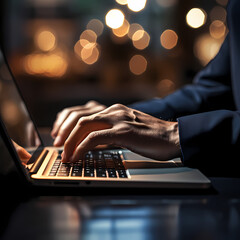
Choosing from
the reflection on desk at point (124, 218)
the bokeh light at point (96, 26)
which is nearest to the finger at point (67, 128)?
the reflection on desk at point (124, 218)

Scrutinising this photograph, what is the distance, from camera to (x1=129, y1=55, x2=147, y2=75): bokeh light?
441 centimetres

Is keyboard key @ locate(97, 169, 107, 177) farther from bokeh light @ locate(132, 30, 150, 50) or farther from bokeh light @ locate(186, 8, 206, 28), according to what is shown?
bokeh light @ locate(132, 30, 150, 50)

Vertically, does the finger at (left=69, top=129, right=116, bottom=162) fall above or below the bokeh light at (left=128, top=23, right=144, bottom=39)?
above

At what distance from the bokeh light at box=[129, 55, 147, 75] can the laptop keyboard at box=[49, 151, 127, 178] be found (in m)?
3.78

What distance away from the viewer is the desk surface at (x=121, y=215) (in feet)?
1.34

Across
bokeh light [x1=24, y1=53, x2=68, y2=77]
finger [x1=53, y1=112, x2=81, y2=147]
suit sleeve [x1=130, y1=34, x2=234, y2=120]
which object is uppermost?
finger [x1=53, y1=112, x2=81, y2=147]

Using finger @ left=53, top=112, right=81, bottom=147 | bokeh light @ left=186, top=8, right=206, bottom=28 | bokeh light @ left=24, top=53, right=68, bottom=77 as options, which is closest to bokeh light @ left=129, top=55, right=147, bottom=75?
bokeh light @ left=186, top=8, right=206, bottom=28

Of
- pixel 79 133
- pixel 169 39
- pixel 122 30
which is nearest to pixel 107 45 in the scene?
pixel 122 30

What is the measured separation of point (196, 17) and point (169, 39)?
652 millimetres

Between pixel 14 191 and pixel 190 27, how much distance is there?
3.82 metres

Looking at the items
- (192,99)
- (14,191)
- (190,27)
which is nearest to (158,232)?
(14,191)

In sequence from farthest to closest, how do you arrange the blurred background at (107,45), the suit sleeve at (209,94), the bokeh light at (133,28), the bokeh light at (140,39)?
the bokeh light at (140,39)
the bokeh light at (133,28)
the blurred background at (107,45)
the suit sleeve at (209,94)

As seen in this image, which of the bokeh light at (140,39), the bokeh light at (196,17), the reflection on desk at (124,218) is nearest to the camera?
the reflection on desk at (124,218)

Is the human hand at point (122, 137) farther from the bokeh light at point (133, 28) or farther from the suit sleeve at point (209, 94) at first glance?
the bokeh light at point (133, 28)
